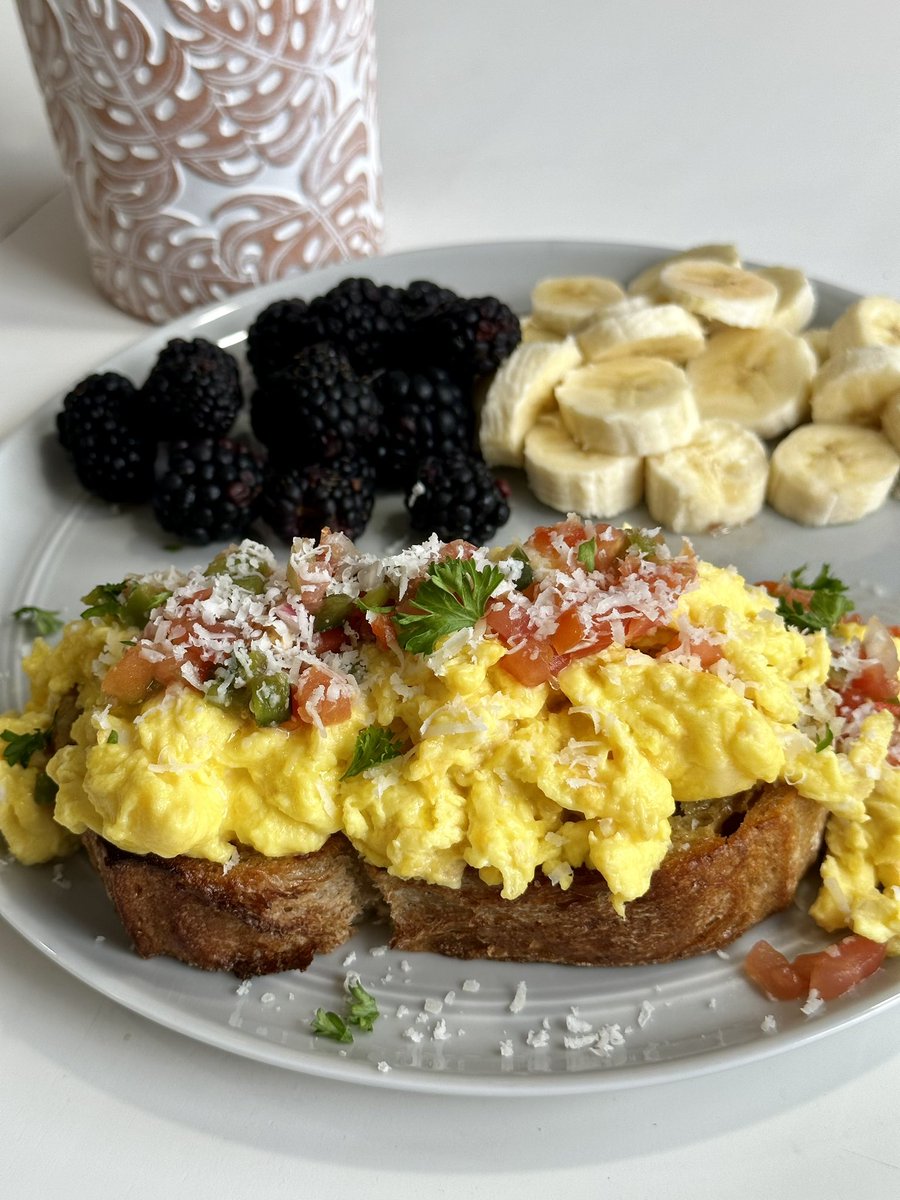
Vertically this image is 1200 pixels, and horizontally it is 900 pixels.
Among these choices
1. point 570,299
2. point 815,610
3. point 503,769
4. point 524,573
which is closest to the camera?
point 503,769

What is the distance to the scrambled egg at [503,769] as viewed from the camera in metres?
2.05

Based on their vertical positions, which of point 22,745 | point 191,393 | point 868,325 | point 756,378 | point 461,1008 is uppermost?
point 191,393

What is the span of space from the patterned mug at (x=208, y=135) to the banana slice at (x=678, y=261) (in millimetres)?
1068

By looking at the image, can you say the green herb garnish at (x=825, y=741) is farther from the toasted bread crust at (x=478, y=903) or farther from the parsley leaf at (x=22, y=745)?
the parsley leaf at (x=22, y=745)

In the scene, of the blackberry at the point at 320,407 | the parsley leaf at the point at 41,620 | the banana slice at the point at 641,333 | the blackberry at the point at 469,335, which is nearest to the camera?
the parsley leaf at the point at 41,620

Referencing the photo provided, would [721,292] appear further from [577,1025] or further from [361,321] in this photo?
[577,1025]

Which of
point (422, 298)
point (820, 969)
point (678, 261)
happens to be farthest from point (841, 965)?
point (678, 261)

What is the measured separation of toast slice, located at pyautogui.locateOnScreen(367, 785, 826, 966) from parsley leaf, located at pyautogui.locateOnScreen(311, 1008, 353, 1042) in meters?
0.23

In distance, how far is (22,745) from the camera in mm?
2436

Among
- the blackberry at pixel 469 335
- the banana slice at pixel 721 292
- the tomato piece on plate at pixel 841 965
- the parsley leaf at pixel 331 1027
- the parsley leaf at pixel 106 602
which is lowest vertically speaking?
the tomato piece on plate at pixel 841 965

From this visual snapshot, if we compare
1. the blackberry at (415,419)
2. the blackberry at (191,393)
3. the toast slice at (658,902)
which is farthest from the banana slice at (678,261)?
the toast slice at (658,902)

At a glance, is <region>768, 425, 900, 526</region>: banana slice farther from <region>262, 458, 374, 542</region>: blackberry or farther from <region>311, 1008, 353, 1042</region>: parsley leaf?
<region>311, 1008, 353, 1042</region>: parsley leaf

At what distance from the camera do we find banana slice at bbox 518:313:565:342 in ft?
13.1

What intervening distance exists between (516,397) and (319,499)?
2.34 ft
